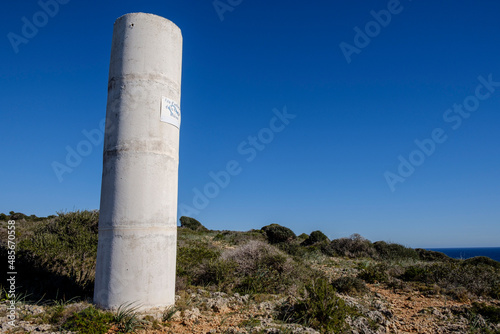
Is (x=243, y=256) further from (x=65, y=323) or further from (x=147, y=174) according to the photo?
(x=65, y=323)

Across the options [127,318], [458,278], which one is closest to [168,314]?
[127,318]

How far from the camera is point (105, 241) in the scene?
653 centimetres

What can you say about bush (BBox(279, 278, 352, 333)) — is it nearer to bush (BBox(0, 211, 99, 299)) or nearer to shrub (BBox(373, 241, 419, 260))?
bush (BBox(0, 211, 99, 299))

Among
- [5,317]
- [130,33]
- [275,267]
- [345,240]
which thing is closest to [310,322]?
[275,267]

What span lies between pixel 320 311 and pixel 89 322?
4124mm

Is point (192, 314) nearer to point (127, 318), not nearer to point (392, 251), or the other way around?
point (127, 318)

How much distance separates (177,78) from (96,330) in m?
5.21

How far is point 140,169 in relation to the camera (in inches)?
263

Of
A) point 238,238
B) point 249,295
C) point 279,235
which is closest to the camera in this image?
point 249,295

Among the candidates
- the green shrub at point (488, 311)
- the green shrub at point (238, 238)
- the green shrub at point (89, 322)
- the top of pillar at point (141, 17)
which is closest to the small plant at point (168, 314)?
the green shrub at point (89, 322)

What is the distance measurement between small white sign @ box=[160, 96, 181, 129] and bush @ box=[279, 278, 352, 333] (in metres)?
4.57

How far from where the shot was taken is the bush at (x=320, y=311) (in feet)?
20.8

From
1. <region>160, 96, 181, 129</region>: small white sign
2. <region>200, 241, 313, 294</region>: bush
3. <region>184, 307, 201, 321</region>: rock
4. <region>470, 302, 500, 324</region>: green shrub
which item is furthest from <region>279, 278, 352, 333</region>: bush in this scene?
<region>160, 96, 181, 129</region>: small white sign

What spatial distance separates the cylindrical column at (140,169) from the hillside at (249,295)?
0.54 m
